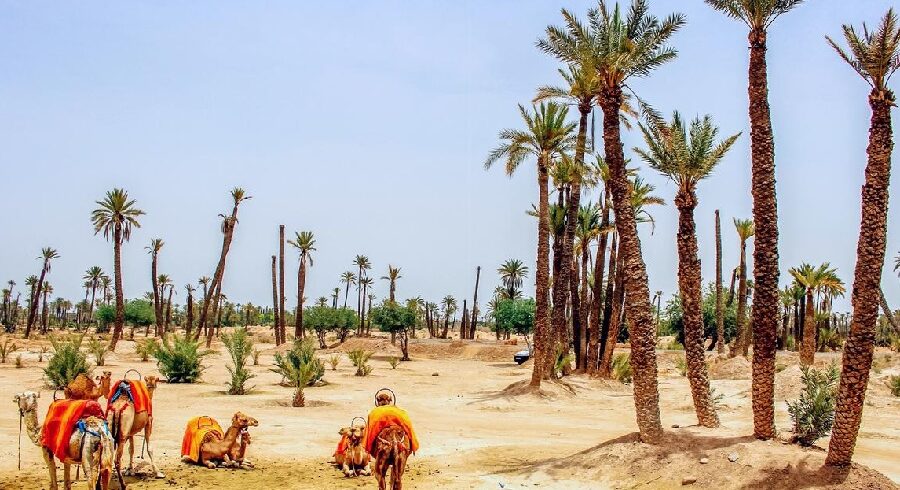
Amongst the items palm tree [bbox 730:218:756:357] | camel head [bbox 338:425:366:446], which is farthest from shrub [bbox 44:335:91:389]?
palm tree [bbox 730:218:756:357]

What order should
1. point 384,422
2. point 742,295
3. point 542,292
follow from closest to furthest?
point 384,422 < point 542,292 < point 742,295

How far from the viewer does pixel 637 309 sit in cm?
1504

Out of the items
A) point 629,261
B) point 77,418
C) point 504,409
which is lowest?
point 504,409

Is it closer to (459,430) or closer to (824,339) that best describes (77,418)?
(459,430)

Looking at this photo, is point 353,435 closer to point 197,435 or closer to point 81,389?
point 197,435

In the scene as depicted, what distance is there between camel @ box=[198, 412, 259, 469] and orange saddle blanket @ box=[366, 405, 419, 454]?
11.3 ft

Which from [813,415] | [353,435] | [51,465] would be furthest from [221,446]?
[813,415]

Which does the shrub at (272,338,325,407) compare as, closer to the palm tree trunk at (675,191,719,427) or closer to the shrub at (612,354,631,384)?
the shrub at (612,354,631,384)

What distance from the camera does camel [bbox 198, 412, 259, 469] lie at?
45.1 feet

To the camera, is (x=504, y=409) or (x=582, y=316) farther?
(x=582, y=316)

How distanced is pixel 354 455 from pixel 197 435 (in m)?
2.84

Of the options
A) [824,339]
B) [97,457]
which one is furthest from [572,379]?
[824,339]

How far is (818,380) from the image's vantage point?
1563 centimetres

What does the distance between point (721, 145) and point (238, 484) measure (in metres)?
12.6
